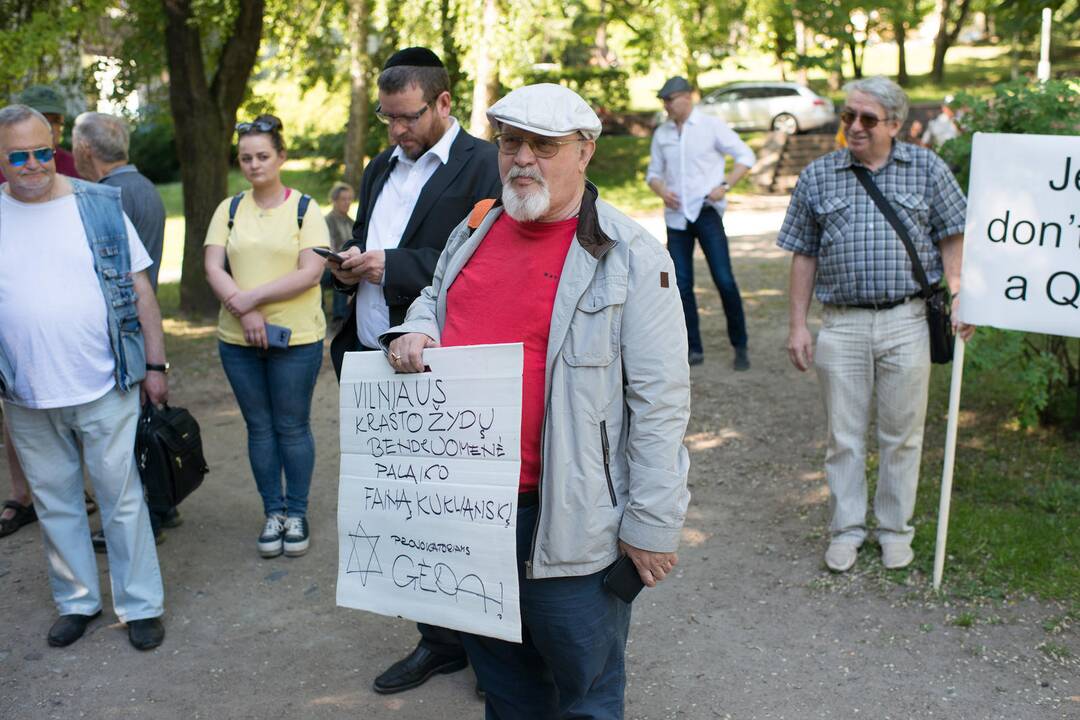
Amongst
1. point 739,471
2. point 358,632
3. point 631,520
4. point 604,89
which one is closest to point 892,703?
point 631,520

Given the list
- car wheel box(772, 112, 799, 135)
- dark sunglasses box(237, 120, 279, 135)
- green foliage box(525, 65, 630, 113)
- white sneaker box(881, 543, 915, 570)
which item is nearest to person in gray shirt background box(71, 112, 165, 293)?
dark sunglasses box(237, 120, 279, 135)

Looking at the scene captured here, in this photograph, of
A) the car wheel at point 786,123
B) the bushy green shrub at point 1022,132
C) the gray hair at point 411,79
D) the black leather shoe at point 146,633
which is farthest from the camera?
the car wheel at point 786,123

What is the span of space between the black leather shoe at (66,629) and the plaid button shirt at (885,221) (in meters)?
3.49

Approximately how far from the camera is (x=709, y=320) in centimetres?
1026

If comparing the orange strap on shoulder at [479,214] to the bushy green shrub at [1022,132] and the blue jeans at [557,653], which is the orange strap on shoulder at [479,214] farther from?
the bushy green shrub at [1022,132]

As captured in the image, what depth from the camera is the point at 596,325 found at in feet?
8.93

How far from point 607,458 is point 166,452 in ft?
8.35

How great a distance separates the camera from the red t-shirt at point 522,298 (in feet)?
9.20

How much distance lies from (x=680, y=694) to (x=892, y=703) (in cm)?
75

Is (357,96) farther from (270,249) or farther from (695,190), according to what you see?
(270,249)

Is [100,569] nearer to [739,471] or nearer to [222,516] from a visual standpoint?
[222,516]

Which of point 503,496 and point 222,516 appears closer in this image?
point 503,496

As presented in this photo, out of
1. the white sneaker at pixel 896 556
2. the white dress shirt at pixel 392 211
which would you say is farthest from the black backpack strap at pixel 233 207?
the white sneaker at pixel 896 556

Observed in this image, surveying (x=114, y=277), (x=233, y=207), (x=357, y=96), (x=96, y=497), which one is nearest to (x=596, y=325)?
(x=114, y=277)
